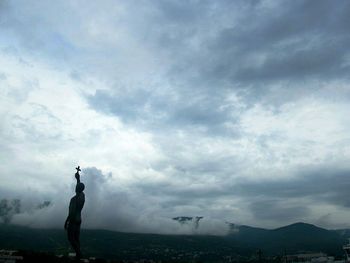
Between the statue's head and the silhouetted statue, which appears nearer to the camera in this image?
the silhouetted statue

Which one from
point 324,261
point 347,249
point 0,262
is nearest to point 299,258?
point 324,261

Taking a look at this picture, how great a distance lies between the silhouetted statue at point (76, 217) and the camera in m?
25.2

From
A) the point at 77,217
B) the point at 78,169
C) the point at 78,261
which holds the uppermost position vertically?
the point at 78,169

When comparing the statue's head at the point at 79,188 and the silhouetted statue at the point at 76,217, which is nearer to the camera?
the silhouetted statue at the point at 76,217

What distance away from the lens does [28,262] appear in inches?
3393

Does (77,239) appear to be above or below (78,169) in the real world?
below

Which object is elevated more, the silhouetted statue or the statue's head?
the statue's head

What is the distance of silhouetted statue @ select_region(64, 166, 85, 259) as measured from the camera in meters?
25.2

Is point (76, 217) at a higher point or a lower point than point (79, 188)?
lower

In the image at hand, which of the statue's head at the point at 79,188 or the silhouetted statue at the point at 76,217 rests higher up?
the statue's head at the point at 79,188

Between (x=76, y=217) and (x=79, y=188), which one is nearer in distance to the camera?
(x=76, y=217)

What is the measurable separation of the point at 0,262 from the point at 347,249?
76.3 meters

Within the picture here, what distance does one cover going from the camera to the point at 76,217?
1002 inches

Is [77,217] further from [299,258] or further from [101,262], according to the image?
[299,258]
